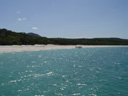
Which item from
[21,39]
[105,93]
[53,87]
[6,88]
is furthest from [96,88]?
[21,39]

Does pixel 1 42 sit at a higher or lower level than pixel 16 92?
higher

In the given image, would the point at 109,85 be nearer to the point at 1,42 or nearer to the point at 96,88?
the point at 96,88

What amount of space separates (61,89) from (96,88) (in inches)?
119

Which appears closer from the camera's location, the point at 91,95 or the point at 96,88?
the point at 91,95

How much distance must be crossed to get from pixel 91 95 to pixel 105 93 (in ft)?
4.13

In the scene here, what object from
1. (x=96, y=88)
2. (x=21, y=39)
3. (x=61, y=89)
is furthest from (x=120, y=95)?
(x=21, y=39)

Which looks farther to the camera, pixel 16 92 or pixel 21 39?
pixel 21 39

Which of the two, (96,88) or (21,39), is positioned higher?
(21,39)

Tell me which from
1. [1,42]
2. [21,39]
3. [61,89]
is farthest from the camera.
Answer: [21,39]

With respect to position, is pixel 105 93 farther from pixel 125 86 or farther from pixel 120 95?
pixel 125 86

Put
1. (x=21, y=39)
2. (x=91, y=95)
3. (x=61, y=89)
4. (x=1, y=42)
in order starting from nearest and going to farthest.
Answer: (x=91, y=95) → (x=61, y=89) → (x=1, y=42) → (x=21, y=39)

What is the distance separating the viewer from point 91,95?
9.80 m

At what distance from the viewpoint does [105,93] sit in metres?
10.2

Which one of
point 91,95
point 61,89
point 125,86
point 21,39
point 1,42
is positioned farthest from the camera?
point 21,39
